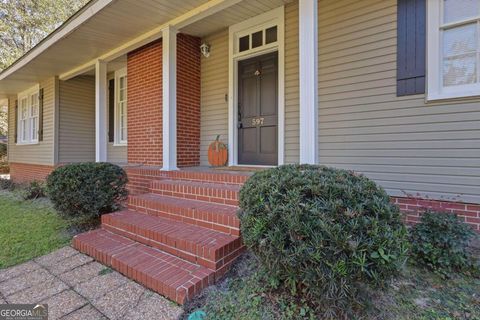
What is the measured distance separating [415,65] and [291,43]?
176 centimetres

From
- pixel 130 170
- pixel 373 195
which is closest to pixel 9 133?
pixel 130 170

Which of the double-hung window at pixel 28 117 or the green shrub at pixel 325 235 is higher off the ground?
the double-hung window at pixel 28 117

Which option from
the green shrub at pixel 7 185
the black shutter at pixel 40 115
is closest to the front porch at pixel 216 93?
the black shutter at pixel 40 115

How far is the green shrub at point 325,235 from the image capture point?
1.50 metres

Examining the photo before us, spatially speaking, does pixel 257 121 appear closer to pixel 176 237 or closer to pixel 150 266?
pixel 176 237

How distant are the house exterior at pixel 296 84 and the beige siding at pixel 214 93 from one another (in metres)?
0.02

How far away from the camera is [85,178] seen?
3.68 m

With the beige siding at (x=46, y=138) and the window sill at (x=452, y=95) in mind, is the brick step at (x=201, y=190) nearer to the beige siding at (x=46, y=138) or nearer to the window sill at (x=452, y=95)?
the window sill at (x=452, y=95)

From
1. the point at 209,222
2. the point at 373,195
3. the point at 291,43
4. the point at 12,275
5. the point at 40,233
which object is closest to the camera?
the point at 373,195

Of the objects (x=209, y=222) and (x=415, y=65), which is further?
(x=415, y=65)

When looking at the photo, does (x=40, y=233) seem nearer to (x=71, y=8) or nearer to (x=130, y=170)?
(x=130, y=170)

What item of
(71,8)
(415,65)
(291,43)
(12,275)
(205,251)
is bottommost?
(12,275)

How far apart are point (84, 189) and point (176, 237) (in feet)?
6.17

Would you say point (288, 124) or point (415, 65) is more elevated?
point (415, 65)
